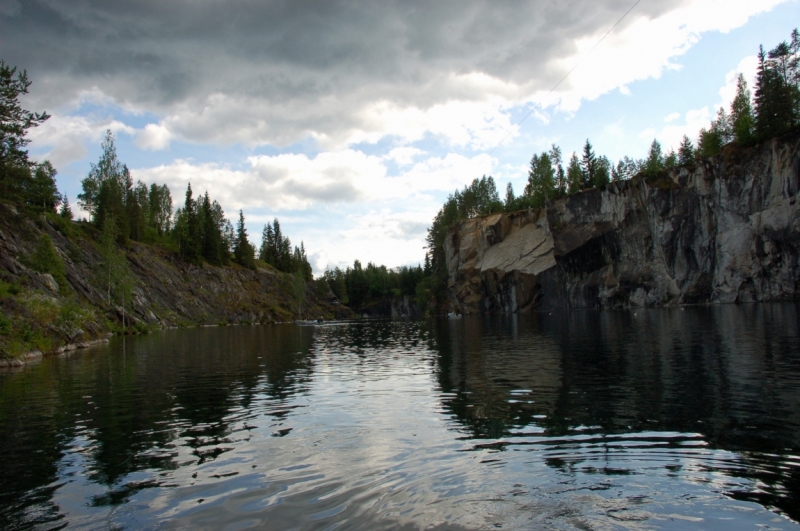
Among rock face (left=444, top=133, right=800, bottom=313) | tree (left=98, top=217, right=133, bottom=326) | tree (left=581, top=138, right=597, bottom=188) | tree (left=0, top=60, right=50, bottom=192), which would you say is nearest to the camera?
tree (left=0, top=60, right=50, bottom=192)

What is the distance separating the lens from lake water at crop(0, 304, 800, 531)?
7477mm

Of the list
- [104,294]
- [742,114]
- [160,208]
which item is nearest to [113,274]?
[104,294]

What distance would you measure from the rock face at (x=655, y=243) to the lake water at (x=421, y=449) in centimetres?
6517

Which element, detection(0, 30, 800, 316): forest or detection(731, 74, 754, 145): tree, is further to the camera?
detection(731, 74, 754, 145): tree

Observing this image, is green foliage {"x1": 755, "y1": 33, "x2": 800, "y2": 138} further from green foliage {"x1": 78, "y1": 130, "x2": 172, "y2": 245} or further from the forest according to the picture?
green foliage {"x1": 78, "y1": 130, "x2": 172, "y2": 245}

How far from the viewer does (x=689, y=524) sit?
6.71 metres

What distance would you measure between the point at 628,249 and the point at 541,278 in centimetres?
2209

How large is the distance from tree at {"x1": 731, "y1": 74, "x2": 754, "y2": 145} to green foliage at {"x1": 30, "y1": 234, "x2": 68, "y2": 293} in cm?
10099

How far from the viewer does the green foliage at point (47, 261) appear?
61094 mm

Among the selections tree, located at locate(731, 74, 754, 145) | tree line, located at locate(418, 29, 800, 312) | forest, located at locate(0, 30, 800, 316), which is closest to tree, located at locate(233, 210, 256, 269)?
forest, located at locate(0, 30, 800, 316)

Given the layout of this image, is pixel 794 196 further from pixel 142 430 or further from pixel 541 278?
pixel 142 430

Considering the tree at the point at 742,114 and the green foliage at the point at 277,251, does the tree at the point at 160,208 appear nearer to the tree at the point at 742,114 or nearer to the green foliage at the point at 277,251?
the green foliage at the point at 277,251

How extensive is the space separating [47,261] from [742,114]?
109m

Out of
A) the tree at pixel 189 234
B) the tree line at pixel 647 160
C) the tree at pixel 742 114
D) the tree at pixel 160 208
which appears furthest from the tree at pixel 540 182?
the tree at pixel 160 208
